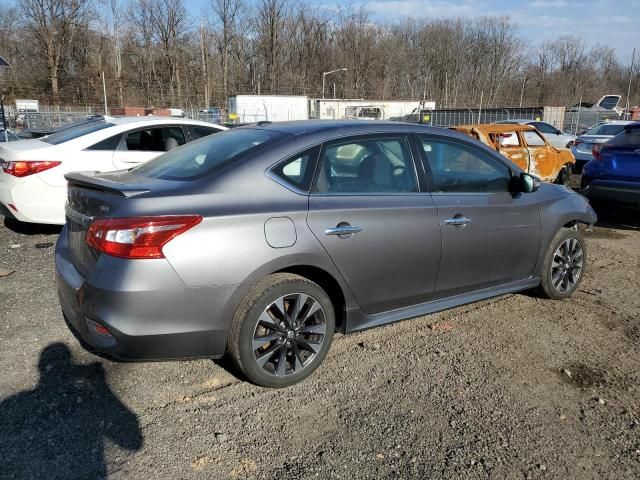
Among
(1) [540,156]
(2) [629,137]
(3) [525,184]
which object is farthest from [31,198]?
(1) [540,156]

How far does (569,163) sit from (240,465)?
40.7ft

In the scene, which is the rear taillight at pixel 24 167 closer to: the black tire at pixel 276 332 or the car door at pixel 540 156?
the black tire at pixel 276 332

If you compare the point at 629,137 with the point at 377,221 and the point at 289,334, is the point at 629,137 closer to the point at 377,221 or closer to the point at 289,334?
the point at 377,221

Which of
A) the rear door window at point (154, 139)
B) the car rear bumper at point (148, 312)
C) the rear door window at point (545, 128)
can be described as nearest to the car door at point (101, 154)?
the rear door window at point (154, 139)

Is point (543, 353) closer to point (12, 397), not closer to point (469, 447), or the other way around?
point (469, 447)

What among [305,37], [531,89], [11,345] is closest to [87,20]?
[305,37]

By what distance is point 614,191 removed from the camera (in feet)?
24.5

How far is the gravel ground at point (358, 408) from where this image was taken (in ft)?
8.46

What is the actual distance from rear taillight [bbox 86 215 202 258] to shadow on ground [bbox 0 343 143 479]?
94cm

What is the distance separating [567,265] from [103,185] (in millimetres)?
3986

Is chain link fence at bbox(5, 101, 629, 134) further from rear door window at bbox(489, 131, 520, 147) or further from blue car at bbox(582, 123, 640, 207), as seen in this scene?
blue car at bbox(582, 123, 640, 207)

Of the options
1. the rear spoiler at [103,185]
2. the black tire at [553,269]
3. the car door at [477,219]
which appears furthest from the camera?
the black tire at [553,269]

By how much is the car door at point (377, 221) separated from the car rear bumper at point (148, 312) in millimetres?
794

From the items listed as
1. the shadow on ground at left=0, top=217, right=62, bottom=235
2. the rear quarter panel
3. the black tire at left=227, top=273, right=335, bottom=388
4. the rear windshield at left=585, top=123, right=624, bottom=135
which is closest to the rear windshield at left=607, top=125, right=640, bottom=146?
the rear quarter panel
